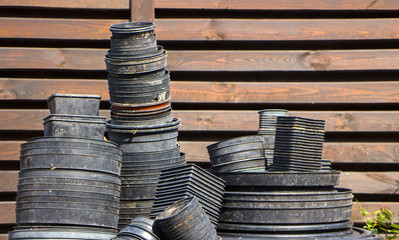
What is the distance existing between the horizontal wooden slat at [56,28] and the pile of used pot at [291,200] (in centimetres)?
246

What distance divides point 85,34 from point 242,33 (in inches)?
66.2

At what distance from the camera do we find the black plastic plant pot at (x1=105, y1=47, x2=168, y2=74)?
15.0ft

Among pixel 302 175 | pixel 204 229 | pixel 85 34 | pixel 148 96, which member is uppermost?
pixel 85 34

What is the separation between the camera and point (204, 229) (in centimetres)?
370

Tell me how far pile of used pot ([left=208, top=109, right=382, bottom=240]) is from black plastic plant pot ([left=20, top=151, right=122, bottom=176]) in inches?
35.8

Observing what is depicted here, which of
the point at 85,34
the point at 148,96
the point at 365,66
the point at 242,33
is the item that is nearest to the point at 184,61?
the point at 242,33

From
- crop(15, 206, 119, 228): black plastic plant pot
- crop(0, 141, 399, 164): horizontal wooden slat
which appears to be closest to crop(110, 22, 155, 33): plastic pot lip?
crop(15, 206, 119, 228): black plastic plant pot

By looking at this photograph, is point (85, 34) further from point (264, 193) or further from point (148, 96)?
point (264, 193)

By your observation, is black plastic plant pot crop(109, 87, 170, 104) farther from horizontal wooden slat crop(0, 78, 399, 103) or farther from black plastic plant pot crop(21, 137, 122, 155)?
horizontal wooden slat crop(0, 78, 399, 103)

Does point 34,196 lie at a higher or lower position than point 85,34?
lower

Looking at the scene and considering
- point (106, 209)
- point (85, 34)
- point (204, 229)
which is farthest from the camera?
point (85, 34)

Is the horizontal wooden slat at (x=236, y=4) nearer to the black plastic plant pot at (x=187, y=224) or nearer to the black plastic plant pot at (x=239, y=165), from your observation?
the black plastic plant pot at (x=239, y=165)

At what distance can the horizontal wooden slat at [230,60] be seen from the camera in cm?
598

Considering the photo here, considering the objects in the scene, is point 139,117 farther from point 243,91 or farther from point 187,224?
point 243,91
